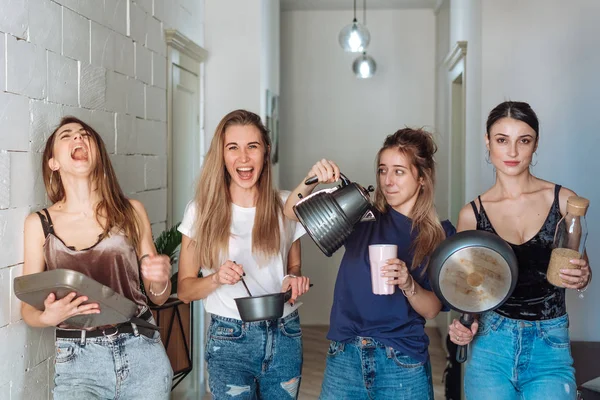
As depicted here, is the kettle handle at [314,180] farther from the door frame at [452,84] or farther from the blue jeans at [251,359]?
the door frame at [452,84]

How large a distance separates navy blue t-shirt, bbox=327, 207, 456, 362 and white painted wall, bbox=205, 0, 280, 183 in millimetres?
2407

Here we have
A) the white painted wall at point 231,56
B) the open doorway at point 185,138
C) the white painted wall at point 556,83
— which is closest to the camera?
the white painted wall at point 556,83

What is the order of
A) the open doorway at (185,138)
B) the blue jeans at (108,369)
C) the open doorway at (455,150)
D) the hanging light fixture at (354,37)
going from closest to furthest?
1. the blue jeans at (108,369)
2. the open doorway at (185,138)
3. the open doorway at (455,150)
4. the hanging light fixture at (354,37)

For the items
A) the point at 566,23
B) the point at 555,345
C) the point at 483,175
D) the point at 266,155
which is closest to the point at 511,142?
the point at 555,345

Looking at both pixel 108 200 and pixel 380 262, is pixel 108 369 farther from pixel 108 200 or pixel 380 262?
pixel 380 262

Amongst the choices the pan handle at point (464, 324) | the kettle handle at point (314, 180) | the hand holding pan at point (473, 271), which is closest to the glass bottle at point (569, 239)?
the hand holding pan at point (473, 271)

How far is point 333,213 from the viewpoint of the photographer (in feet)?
5.57

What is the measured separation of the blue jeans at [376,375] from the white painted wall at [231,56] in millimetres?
2574

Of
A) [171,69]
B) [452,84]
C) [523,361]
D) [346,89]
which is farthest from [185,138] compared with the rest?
[346,89]

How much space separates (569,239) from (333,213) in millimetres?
603

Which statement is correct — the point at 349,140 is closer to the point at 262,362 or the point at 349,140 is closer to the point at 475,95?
the point at 475,95

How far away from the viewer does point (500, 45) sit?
11.0 feet

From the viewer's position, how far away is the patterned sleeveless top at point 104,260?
1.71 metres

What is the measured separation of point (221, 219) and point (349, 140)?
14.5ft
